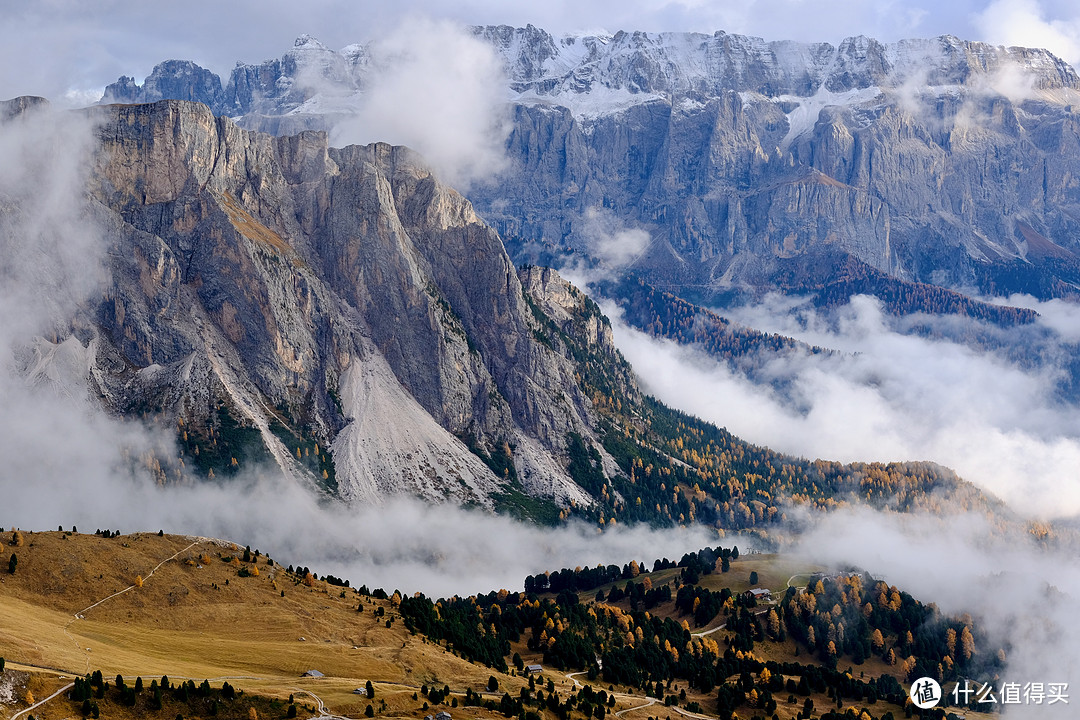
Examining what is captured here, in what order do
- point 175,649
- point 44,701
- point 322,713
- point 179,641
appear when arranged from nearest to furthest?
1. point 44,701
2. point 322,713
3. point 175,649
4. point 179,641

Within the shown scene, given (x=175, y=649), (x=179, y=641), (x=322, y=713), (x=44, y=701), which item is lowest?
(x=322, y=713)

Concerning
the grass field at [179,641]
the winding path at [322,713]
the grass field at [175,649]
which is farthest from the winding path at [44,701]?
the winding path at [322,713]

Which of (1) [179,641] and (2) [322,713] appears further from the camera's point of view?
(1) [179,641]

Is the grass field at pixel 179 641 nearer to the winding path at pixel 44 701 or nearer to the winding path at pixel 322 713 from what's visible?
the winding path at pixel 322 713

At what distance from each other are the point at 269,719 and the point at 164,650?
3207 centimetres

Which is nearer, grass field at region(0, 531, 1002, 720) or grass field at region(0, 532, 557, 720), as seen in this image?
grass field at region(0, 531, 1002, 720)

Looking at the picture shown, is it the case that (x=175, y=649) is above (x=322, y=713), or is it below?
above

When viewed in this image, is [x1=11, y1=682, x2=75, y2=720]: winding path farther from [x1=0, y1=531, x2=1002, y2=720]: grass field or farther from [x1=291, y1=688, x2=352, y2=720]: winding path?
[x1=291, y1=688, x2=352, y2=720]: winding path

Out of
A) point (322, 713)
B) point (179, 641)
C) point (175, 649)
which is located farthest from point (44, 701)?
point (179, 641)

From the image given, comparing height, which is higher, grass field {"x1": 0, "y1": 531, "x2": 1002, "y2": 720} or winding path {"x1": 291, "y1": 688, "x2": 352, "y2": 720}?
grass field {"x1": 0, "y1": 531, "x2": 1002, "y2": 720}

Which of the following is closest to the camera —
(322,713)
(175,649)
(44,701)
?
(44,701)

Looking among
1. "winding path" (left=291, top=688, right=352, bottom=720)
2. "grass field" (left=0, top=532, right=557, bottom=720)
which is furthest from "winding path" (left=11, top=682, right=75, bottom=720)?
"winding path" (left=291, top=688, right=352, bottom=720)

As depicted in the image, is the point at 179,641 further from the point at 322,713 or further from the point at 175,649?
the point at 322,713

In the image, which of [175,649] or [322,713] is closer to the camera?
[322,713]
